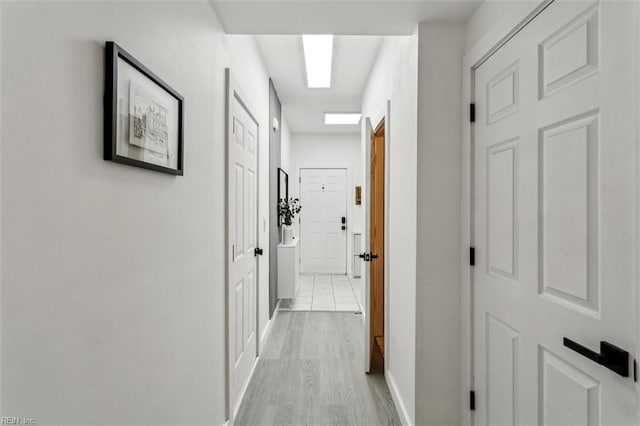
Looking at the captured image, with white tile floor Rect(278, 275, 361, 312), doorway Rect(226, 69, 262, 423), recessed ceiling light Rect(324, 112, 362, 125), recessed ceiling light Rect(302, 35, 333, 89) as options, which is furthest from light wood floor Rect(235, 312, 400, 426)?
recessed ceiling light Rect(324, 112, 362, 125)

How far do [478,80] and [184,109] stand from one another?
137 cm

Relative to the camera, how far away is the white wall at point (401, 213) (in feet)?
6.49

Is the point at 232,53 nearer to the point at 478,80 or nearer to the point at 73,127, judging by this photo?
the point at 478,80

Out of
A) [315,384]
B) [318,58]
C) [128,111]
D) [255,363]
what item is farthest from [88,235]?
→ [318,58]

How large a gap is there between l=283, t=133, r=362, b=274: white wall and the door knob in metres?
5.64

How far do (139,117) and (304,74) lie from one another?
9.29 feet

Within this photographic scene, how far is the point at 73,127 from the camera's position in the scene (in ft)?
2.58

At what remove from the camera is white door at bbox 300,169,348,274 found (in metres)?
6.79

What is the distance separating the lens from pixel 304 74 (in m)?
3.64

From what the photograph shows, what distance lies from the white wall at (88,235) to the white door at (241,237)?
0.61m

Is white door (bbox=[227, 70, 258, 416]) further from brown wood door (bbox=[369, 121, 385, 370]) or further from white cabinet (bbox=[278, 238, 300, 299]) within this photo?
white cabinet (bbox=[278, 238, 300, 299])

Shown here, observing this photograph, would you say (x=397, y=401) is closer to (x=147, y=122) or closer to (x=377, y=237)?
(x=377, y=237)

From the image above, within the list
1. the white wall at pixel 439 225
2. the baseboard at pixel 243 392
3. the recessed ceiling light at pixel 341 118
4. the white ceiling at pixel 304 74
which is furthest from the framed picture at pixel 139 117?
the recessed ceiling light at pixel 341 118

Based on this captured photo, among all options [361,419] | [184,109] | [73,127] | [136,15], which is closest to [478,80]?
[184,109]
